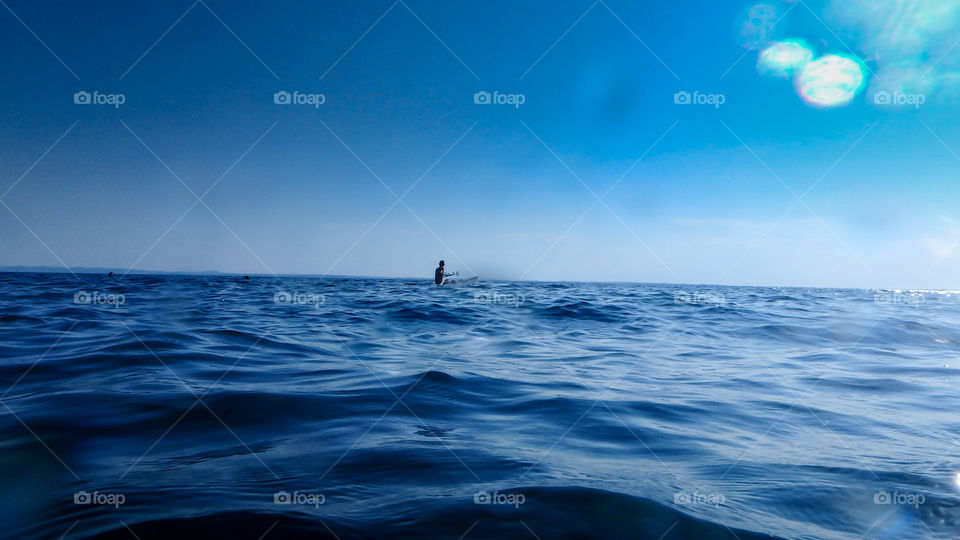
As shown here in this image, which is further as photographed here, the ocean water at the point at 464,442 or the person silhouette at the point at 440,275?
the person silhouette at the point at 440,275

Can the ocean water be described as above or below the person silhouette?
below

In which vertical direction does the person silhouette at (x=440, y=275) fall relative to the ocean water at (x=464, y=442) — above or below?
above

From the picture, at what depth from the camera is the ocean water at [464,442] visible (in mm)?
3139

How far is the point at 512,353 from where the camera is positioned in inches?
392

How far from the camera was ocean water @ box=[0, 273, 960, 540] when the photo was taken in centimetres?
314

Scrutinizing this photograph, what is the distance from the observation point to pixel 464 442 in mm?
4648

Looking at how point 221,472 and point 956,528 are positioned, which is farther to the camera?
point 221,472

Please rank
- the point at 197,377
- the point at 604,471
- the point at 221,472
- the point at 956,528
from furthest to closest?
the point at 197,377
the point at 604,471
the point at 221,472
the point at 956,528

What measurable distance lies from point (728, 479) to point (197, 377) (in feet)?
22.6

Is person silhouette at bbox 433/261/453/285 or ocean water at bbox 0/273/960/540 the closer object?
ocean water at bbox 0/273/960/540

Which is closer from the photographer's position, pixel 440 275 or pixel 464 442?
pixel 464 442

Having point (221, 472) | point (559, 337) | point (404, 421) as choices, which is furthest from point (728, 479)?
point (559, 337)

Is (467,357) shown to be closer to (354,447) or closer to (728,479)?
(354,447)

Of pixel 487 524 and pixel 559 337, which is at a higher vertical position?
pixel 559 337
